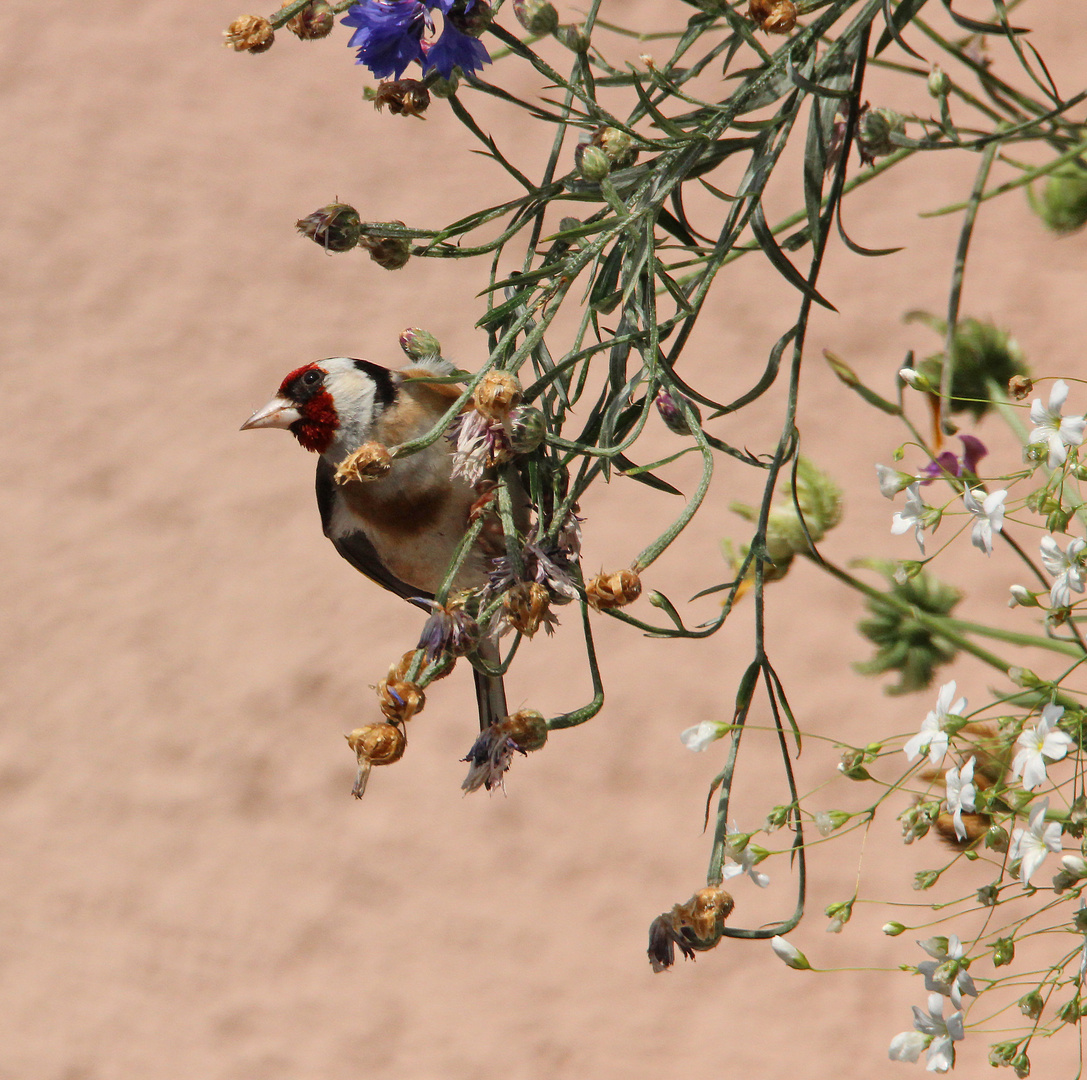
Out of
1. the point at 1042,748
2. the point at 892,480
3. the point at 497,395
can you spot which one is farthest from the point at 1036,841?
the point at 497,395

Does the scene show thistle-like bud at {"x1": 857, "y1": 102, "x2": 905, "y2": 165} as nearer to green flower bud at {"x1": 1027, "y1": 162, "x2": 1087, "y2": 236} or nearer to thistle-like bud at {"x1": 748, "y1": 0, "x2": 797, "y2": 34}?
thistle-like bud at {"x1": 748, "y1": 0, "x2": 797, "y2": 34}

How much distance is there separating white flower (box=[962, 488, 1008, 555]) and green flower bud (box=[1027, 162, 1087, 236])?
337 millimetres

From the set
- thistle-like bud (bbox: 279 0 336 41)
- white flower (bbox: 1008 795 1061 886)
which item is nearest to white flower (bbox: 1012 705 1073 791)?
white flower (bbox: 1008 795 1061 886)

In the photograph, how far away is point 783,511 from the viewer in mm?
729

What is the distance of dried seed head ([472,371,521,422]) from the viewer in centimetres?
37

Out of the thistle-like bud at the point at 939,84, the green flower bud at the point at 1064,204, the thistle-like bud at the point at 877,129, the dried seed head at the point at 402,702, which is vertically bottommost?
the dried seed head at the point at 402,702

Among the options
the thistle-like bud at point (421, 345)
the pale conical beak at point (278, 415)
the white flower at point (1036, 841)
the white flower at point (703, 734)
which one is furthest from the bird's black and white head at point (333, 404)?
the white flower at point (1036, 841)

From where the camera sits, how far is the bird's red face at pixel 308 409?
2.27 feet

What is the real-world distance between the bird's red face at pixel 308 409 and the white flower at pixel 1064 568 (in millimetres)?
392

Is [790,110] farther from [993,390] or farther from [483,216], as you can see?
[993,390]

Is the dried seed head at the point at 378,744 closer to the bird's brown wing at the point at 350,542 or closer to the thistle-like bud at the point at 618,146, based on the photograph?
the thistle-like bud at the point at 618,146

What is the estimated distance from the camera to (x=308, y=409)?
0.70 m

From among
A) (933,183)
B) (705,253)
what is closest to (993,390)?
(705,253)

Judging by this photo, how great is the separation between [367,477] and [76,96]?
64.4 inches
